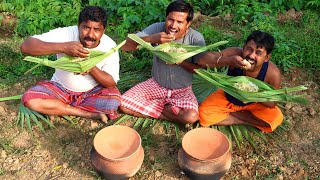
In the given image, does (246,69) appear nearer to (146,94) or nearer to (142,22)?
(146,94)

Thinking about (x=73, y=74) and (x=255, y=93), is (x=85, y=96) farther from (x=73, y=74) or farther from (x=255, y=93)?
(x=255, y=93)

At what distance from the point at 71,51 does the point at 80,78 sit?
1.76 ft

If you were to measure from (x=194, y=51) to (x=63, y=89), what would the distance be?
59.1 inches

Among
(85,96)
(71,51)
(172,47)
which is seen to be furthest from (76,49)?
(172,47)

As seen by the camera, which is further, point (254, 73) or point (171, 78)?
point (171, 78)

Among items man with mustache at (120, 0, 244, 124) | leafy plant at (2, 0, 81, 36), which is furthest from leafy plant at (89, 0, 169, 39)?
man with mustache at (120, 0, 244, 124)

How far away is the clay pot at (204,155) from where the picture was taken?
344cm

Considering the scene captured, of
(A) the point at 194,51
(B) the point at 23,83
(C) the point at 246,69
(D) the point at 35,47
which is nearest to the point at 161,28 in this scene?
(A) the point at 194,51

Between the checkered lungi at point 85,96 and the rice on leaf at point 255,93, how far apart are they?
1.03 metres

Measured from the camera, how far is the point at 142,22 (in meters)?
5.89

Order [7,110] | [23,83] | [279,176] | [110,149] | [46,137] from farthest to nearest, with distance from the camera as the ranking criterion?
[23,83], [7,110], [46,137], [279,176], [110,149]

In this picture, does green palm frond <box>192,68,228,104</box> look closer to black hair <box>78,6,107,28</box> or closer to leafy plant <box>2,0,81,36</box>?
black hair <box>78,6,107,28</box>

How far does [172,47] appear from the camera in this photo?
4.08m

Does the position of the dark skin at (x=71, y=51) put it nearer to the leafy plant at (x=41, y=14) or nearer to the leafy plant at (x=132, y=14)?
the leafy plant at (x=132, y=14)
